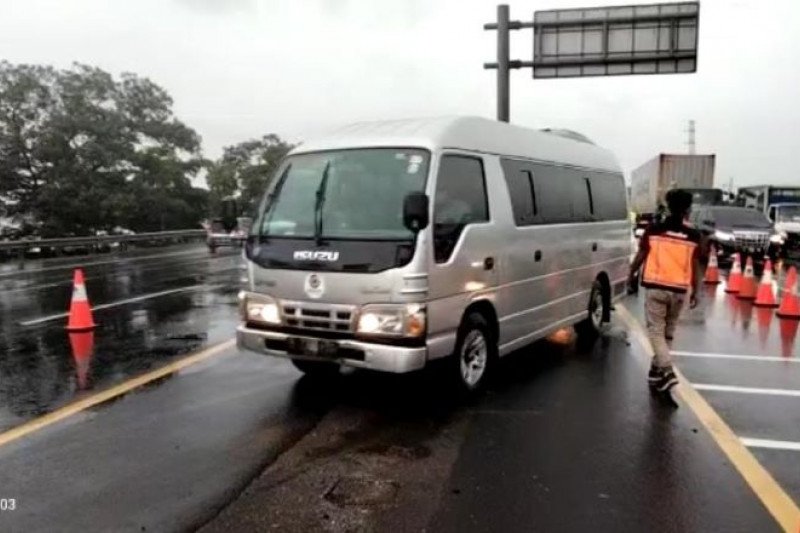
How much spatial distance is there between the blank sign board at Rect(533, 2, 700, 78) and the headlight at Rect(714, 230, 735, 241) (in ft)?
17.8

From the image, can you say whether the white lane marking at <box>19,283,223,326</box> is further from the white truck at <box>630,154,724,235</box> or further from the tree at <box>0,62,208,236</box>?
the white truck at <box>630,154,724,235</box>

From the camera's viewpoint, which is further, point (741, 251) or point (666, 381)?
point (741, 251)

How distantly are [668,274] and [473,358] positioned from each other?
193 centimetres

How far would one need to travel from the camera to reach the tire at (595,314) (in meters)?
9.34

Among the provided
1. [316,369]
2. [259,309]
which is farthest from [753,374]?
[259,309]

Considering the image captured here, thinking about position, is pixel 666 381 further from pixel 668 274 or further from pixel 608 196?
pixel 608 196

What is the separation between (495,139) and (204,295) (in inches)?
314

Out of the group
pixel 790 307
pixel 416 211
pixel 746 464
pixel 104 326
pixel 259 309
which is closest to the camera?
pixel 746 464

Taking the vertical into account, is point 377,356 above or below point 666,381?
above

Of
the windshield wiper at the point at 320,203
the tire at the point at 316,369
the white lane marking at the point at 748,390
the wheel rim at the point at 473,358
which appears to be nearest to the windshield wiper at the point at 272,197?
the windshield wiper at the point at 320,203

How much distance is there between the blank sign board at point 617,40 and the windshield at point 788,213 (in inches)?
442

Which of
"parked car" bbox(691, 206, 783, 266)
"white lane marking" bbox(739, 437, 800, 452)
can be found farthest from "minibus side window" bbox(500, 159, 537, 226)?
"parked car" bbox(691, 206, 783, 266)

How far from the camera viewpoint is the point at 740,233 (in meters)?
21.2

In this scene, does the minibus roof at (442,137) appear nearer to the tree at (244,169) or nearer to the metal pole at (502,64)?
the metal pole at (502,64)
